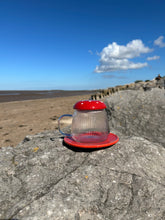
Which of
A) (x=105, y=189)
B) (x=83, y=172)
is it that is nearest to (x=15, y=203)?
(x=83, y=172)

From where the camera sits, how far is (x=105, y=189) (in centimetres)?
167

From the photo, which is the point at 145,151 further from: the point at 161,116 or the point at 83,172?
the point at 161,116

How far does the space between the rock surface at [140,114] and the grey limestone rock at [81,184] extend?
139 centimetres

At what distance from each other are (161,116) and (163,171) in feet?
5.78

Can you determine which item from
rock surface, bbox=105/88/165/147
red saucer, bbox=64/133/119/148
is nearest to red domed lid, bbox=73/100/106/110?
red saucer, bbox=64/133/119/148

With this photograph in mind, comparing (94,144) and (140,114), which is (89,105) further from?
(140,114)

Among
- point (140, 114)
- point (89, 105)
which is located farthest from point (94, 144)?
point (140, 114)

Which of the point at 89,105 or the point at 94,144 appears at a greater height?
the point at 89,105

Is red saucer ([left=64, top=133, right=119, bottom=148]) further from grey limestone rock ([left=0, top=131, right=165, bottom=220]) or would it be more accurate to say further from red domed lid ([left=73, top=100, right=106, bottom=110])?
red domed lid ([left=73, top=100, right=106, bottom=110])

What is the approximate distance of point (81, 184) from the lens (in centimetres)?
166

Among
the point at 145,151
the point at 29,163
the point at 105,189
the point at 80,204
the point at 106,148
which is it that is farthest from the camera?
the point at 145,151

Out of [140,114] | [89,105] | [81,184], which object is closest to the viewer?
[81,184]

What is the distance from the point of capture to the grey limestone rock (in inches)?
56.9

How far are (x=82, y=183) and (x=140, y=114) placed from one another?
2.49 m
